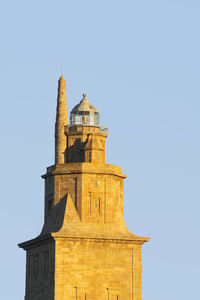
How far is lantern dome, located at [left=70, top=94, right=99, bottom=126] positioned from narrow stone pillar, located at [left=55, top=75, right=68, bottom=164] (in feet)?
2.68

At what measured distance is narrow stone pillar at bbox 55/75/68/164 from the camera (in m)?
127

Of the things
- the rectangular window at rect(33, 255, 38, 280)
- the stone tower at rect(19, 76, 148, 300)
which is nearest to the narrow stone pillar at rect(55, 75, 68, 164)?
the stone tower at rect(19, 76, 148, 300)

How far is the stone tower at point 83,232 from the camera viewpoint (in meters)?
121

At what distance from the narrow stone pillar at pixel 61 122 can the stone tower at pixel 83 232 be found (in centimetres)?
9

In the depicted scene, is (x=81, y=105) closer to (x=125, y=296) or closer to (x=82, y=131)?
(x=82, y=131)

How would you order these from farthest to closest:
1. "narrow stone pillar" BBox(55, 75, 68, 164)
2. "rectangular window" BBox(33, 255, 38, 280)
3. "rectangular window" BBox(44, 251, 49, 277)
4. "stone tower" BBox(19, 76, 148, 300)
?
"narrow stone pillar" BBox(55, 75, 68, 164)
"rectangular window" BBox(33, 255, 38, 280)
"rectangular window" BBox(44, 251, 49, 277)
"stone tower" BBox(19, 76, 148, 300)

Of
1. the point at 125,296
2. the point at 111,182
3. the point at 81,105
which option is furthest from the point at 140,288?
the point at 81,105

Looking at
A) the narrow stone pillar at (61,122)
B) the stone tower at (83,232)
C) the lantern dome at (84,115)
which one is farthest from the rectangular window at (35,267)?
the lantern dome at (84,115)

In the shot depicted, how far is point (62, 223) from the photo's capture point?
123125 mm

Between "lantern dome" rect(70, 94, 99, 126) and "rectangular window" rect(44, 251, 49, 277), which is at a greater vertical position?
"lantern dome" rect(70, 94, 99, 126)

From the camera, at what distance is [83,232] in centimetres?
12269

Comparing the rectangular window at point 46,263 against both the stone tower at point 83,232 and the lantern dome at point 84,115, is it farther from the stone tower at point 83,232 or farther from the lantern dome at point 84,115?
the lantern dome at point 84,115

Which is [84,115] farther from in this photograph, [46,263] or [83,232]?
[46,263]

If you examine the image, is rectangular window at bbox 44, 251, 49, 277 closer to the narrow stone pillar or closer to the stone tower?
the stone tower
